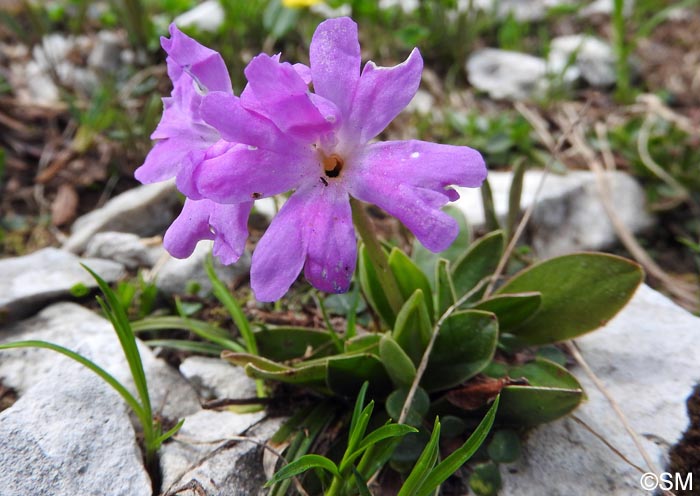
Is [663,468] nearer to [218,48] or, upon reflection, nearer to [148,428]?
[148,428]

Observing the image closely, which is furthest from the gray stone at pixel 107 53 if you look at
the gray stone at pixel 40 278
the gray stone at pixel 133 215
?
the gray stone at pixel 40 278

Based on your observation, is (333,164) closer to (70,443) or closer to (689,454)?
(70,443)

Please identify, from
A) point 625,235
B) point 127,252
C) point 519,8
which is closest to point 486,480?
point 625,235

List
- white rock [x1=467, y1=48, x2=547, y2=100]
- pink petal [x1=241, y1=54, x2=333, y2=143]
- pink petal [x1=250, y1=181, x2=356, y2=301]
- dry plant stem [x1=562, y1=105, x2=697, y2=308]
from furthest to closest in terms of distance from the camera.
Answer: white rock [x1=467, y1=48, x2=547, y2=100] → dry plant stem [x1=562, y1=105, x2=697, y2=308] → pink petal [x1=250, y1=181, x2=356, y2=301] → pink petal [x1=241, y1=54, x2=333, y2=143]

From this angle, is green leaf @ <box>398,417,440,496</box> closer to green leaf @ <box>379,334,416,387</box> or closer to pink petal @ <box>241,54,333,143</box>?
green leaf @ <box>379,334,416,387</box>

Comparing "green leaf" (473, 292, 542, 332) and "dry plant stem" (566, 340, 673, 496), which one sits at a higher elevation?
"green leaf" (473, 292, 542, 332)

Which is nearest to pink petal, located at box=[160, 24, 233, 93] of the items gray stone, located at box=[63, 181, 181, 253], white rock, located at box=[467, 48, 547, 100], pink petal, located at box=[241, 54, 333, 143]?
pink petal, located at box=[241, 54, 333, 143]
